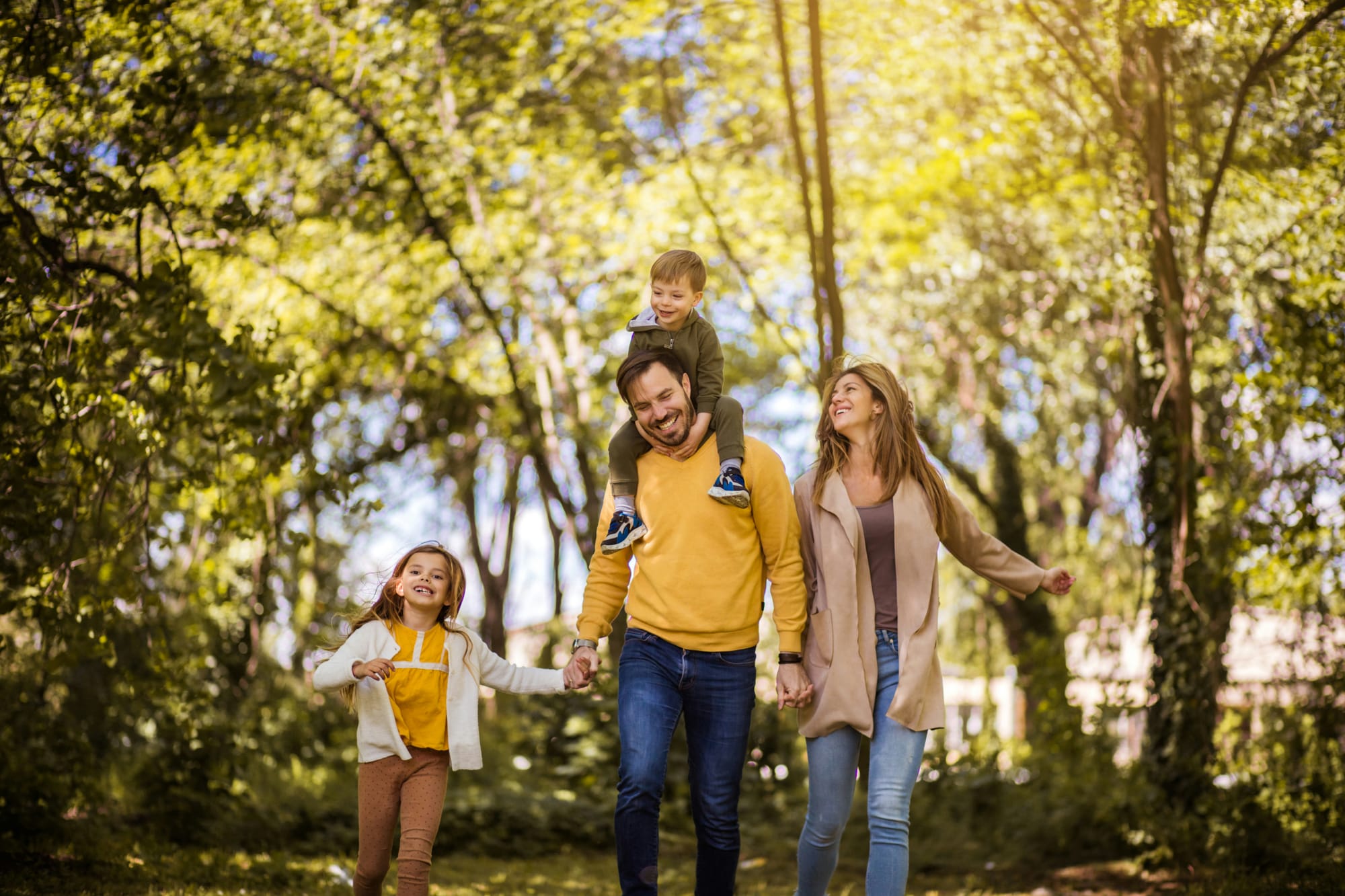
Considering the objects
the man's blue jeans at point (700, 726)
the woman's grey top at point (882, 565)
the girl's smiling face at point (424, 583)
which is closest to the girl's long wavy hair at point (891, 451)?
the woman's grey top at point (882, 565)

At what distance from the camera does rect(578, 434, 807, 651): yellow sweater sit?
3.81 m

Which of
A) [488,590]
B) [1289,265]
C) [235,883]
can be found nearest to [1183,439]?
[1289,265]

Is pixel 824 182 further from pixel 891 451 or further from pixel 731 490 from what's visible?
pixel 731 490

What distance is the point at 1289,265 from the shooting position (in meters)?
8.27

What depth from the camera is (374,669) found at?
375 centimetres

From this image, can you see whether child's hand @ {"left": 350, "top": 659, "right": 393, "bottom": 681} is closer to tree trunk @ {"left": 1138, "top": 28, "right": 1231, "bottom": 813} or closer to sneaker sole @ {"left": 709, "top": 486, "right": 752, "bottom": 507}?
sneaker sole @ {"left": 709, "top": 486, "right": 752, "bottom": 507}

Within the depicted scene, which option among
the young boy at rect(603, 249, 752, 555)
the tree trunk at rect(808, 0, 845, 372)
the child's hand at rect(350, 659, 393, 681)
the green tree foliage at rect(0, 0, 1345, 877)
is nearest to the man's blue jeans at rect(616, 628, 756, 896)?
the young boy at rect(603, 249, 752, 555)

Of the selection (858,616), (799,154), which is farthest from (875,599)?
(799,154)

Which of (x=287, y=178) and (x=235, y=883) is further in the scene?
(x=287, y=178)

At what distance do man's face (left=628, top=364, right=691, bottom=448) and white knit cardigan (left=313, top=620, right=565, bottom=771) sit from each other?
Answer: 0.88m

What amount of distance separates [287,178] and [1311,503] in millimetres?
7838

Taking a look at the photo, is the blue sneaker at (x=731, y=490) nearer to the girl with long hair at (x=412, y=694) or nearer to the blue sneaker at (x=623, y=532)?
the blue sneaker at (x=623, y=532)

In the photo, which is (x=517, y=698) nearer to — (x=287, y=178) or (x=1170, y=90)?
(x=287, y=178)

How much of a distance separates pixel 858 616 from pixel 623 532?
85 cm
